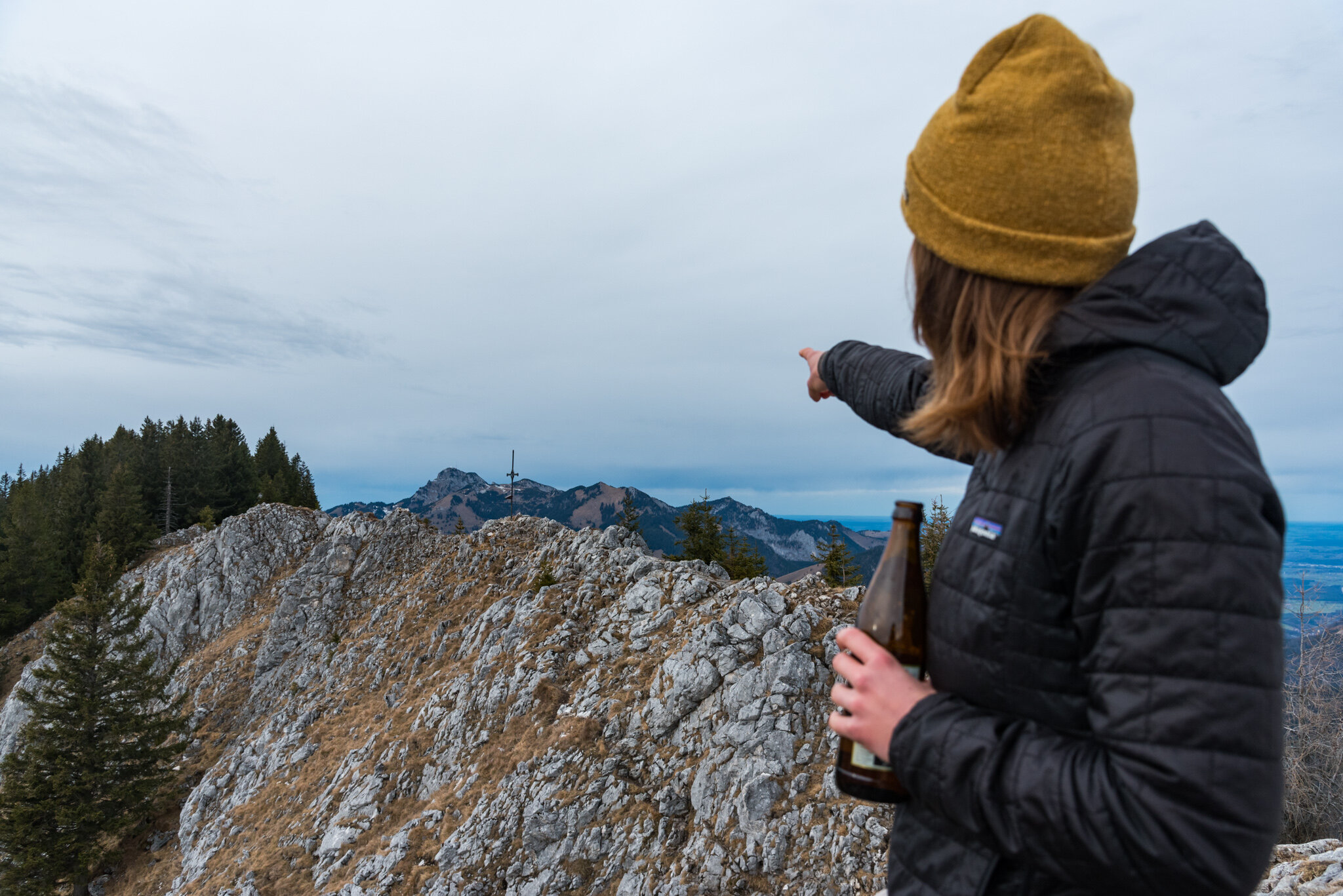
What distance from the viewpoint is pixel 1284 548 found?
5.20ft

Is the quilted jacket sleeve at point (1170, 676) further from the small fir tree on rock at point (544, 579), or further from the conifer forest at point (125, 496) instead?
the conifer forest at point (125, 496)

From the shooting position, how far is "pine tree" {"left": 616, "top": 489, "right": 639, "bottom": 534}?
26.1 m

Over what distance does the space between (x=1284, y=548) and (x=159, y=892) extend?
1136 inches

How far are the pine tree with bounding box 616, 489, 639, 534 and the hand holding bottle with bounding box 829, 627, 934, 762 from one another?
73.3 feet

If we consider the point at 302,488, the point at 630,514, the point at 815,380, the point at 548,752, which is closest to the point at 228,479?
the point at 302,488

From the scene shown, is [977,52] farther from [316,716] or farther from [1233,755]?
[316,716]

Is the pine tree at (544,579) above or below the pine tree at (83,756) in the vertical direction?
above

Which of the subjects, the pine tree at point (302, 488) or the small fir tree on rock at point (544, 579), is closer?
the small fir tree on rock at point (544, 579)

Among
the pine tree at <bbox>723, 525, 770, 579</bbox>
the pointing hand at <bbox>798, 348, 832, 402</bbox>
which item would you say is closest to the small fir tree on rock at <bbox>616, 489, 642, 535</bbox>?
the pine tree at <bbox>723, 525, 770, 579</bbox>

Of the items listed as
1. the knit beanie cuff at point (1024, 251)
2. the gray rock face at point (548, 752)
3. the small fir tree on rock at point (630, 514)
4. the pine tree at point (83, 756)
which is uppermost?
the knit beanie cuff at point (1024, 251)

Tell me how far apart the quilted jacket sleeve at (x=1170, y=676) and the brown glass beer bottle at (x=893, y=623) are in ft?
2.28

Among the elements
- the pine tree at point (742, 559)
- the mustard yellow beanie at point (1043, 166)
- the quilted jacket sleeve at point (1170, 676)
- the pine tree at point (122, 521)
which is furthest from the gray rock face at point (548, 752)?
the pine tree at point (122, 521)

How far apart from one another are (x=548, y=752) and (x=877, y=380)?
39.9ft

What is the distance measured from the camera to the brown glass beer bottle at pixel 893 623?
2316 millimetres
